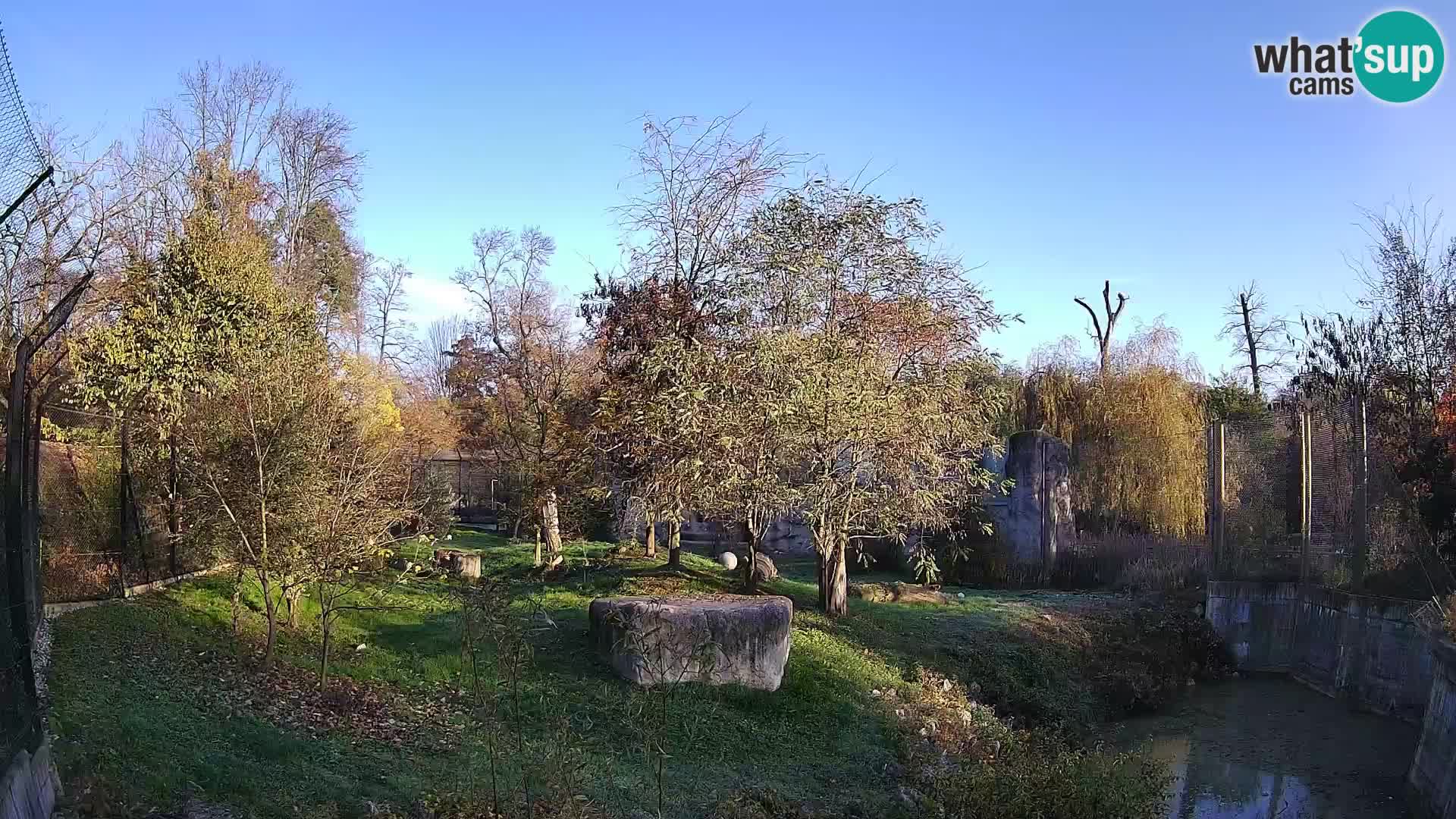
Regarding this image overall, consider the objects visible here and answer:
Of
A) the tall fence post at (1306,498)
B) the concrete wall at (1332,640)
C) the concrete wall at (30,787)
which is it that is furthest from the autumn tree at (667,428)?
the tall fence post at (1306,498)

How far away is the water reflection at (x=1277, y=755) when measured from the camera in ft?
31.9

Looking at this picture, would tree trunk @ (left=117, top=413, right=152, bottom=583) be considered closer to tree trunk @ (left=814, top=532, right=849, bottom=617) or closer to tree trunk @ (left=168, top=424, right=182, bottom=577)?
tree trunk @ (left=168, top=424, right=182, bottom=577)

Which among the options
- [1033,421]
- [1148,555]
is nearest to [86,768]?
[1148,555]

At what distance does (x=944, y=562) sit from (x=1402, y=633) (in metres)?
8.39

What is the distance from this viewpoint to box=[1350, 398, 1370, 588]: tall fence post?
12555 mm

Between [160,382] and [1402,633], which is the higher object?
[160,382]

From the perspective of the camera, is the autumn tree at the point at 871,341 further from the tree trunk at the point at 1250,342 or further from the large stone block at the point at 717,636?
the tree trunk at the point at 1250,342

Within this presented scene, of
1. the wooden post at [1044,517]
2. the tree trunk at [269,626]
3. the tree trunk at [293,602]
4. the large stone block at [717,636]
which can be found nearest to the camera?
the large stone block at [717,636]

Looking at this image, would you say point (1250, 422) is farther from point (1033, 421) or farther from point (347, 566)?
point (347, 566)

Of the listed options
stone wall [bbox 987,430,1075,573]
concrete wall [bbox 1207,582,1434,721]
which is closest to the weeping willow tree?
stone wall [bbox 987,430,1075,573]

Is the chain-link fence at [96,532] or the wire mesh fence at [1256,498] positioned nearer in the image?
the chain-link fence at [96,532]

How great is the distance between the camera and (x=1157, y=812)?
6816 mm

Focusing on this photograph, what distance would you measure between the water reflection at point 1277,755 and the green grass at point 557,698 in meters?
1.15

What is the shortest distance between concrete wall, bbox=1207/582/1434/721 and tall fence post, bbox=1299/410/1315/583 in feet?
1.15
